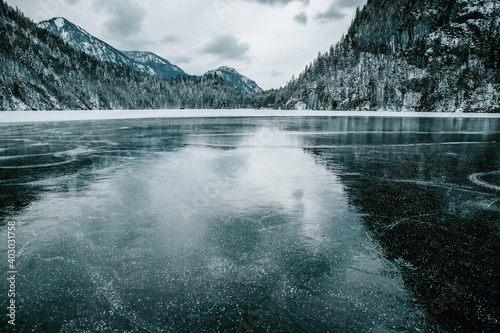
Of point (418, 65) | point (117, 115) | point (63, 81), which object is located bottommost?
point (117, 115)

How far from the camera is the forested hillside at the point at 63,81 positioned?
94375 millimetres

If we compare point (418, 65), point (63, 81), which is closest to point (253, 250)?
point (418, 65)

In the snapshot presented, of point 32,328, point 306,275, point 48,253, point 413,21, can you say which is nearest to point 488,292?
point 306,275

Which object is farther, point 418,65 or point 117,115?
point 418,65

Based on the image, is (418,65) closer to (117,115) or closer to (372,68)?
(372,68)

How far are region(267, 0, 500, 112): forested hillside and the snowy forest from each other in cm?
32

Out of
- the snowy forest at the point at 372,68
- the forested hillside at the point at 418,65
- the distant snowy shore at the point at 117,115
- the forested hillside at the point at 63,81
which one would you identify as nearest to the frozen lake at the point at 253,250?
the distant snowy shore at the point at 117,115

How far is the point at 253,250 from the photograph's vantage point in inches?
150

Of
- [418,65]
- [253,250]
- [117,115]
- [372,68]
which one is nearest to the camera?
[253,250]

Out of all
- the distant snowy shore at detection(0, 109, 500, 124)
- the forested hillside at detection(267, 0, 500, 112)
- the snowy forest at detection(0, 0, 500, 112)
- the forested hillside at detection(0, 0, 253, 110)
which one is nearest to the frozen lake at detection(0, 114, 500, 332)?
the distant snowy shore at detection(0, 109, 500, 124)

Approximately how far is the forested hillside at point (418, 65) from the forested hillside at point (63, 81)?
70528 mm

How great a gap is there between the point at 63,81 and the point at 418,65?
14662cm

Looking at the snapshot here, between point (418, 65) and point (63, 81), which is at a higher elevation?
point (418, 65)

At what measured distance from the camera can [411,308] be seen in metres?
2.71
